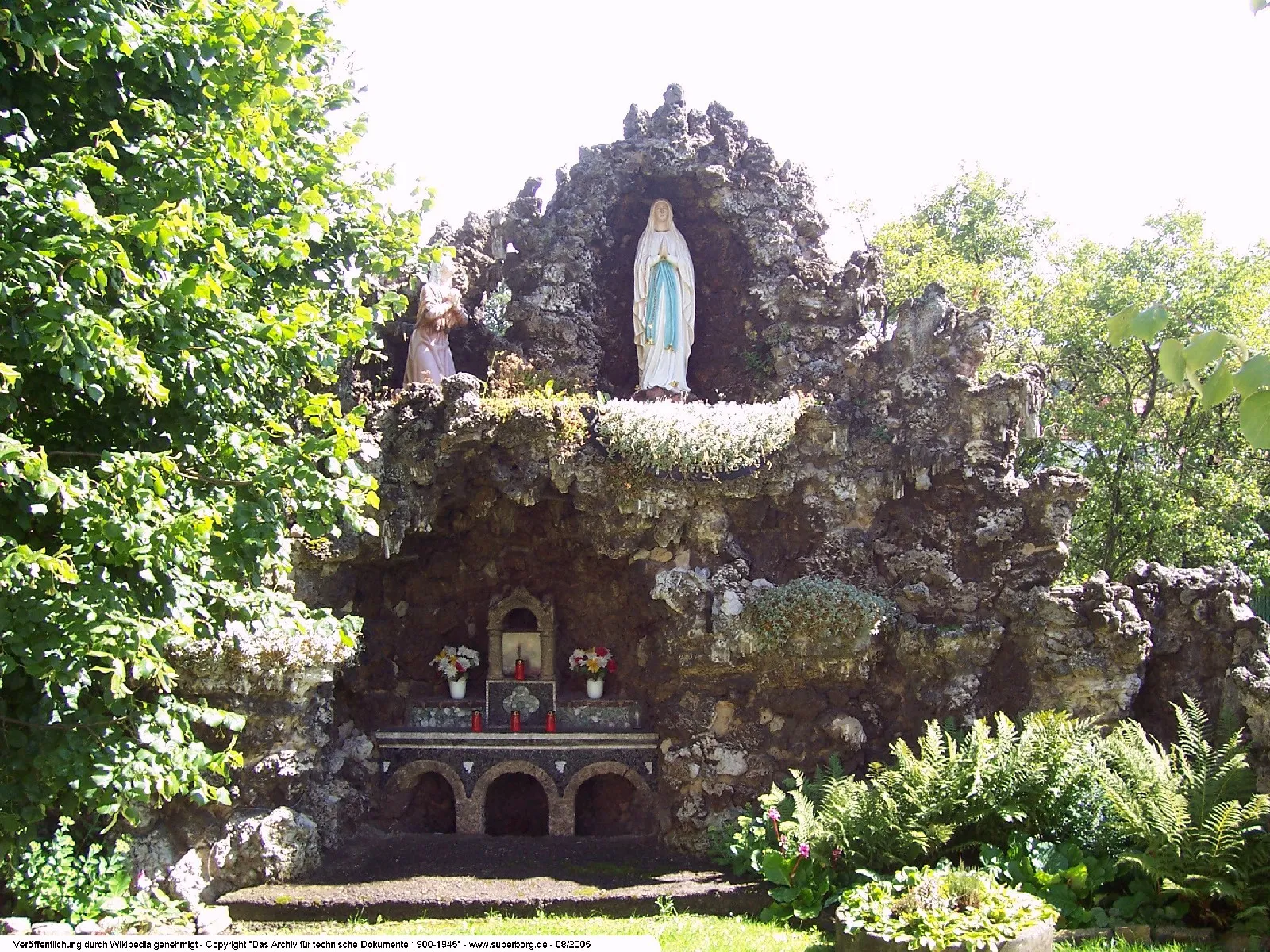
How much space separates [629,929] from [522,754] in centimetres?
462

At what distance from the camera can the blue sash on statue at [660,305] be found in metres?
15.2

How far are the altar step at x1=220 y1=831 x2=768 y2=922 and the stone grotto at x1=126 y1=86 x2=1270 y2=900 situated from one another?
1.75 ft

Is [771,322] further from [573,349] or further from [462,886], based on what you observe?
[462,886]

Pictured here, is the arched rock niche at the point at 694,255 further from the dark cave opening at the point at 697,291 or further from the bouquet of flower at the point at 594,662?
the bouquet of flower at the point at 594,662

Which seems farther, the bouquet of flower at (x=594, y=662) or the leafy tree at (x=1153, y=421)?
the leafy tree at (x=1153, y=421)

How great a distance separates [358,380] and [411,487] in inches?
77.1

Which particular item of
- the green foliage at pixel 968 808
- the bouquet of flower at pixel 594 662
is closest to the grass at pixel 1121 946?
the green foliage at pixel 968 808

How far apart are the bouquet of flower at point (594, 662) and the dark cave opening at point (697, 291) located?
396cm

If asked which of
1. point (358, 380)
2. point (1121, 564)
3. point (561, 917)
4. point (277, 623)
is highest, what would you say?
point (358, 380)

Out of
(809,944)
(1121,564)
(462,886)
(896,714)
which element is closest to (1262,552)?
(1121,564)

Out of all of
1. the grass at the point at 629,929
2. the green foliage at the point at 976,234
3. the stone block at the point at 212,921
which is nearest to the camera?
the grass at the point at 629,929

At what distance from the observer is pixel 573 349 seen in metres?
15.4

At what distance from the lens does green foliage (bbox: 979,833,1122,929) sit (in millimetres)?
8828

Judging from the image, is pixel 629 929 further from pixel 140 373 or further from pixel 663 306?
pixel 663 306
